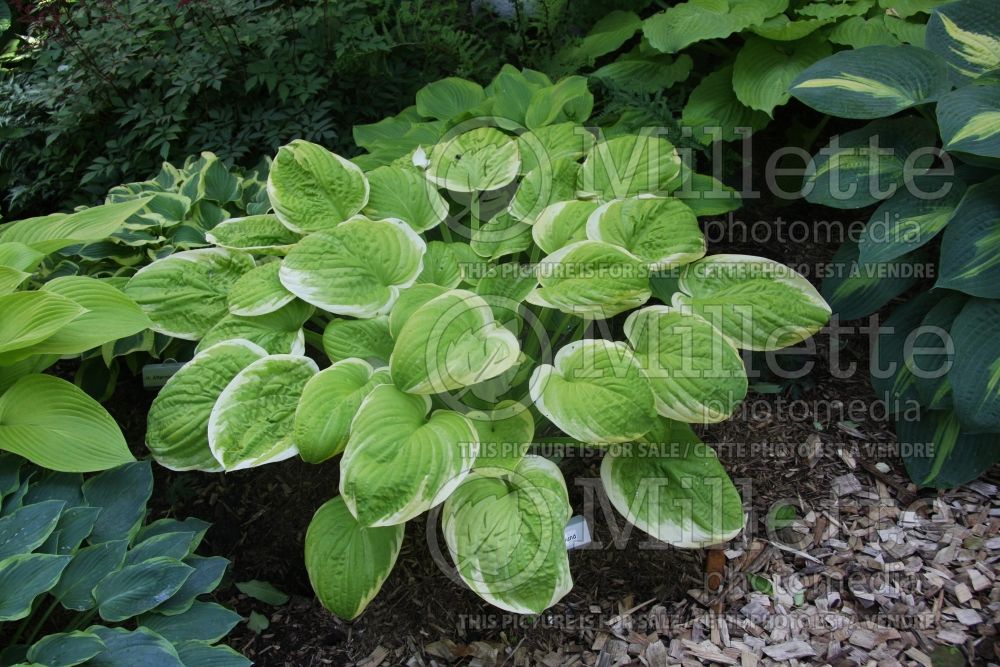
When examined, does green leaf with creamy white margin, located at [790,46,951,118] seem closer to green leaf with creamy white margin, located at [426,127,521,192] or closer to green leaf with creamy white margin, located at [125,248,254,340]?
green leaf with creamy white margin, located at [426,127,521,192]

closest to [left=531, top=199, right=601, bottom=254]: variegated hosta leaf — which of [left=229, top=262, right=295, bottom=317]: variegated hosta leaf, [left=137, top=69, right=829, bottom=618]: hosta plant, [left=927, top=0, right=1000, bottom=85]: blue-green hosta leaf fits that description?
[left=137, top=69, right=829, bottom=618]: hosta plant

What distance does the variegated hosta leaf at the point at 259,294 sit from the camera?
1596 millimetres

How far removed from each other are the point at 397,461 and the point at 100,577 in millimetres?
579

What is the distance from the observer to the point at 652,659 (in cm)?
154

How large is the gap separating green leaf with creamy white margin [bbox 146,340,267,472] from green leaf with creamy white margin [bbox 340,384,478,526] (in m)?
0.35

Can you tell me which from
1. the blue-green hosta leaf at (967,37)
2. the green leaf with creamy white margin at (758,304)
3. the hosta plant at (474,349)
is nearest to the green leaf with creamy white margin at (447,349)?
the hosta plant at (474,349)

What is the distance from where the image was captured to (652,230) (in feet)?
5.53

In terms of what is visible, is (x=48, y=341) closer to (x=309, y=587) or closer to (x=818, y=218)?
(x=309, y=587)

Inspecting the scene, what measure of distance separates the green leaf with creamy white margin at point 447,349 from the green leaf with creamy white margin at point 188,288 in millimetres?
541

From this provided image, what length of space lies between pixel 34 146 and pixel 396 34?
1.22 m

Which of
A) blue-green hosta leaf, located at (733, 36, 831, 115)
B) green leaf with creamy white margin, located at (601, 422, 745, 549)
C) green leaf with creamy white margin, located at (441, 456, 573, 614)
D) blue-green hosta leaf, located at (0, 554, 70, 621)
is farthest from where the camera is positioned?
blue-green hosta leaf, located at (733, 36, 831, 115)

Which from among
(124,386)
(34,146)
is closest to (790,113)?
(124,386)

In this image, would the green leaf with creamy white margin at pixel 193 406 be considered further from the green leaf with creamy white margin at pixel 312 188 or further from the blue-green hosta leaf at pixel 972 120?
the blue-green hosta leaf at pixel 972 120

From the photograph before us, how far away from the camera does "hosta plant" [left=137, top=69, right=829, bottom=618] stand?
1.36 metres
